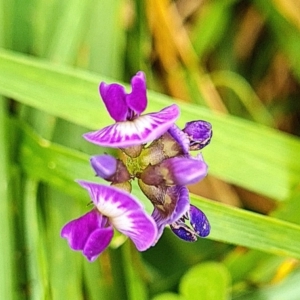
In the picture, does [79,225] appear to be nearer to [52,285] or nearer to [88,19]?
[52,285]

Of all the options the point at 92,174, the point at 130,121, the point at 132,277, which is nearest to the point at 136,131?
the point at 130,121

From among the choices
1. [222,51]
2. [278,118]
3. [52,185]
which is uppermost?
[222,51]

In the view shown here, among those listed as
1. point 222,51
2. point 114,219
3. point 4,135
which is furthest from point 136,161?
point 222,51

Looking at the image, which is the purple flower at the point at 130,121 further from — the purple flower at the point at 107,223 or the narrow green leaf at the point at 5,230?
the narrow green leaf at the point at 5,230

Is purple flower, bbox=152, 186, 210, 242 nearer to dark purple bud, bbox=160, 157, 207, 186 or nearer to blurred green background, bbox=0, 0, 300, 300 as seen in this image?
dark purple bud, bbox=160, 157, 207, 186

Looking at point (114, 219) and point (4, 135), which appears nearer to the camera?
point (114, 219)

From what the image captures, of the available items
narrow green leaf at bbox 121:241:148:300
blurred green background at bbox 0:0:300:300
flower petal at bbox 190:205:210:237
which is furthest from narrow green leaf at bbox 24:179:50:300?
flower petal at bbox 190:205:210:237

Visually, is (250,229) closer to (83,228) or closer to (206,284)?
(206,284)
